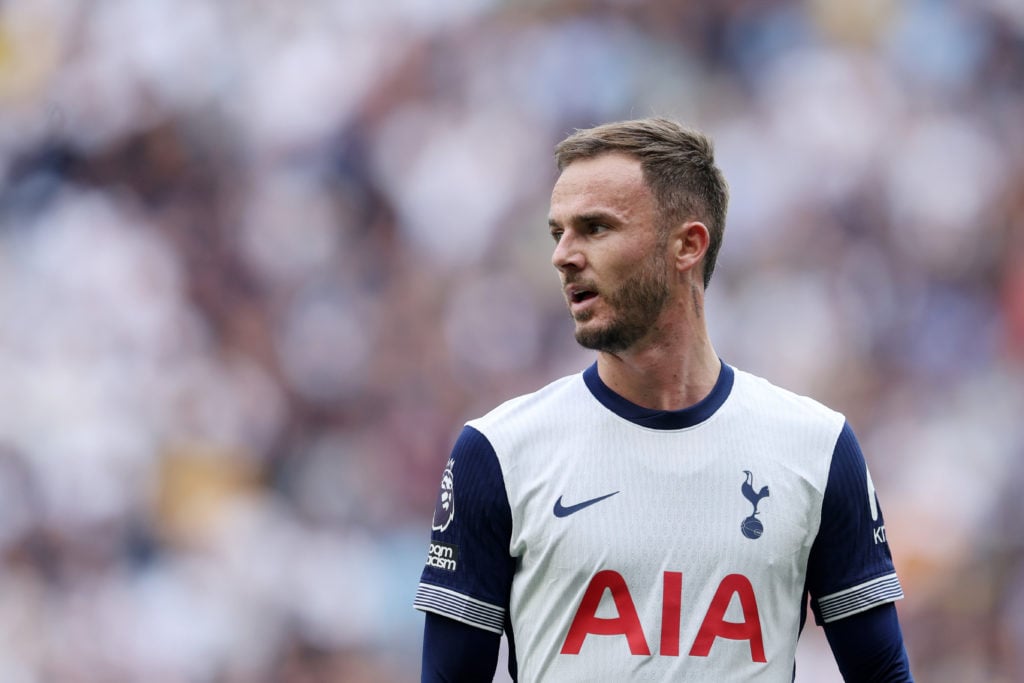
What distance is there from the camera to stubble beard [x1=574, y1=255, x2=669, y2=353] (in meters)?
3.15

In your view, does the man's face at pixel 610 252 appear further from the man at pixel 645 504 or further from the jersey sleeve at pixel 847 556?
the jersey sleeve at pixel 847 556

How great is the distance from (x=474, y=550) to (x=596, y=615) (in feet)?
0.94

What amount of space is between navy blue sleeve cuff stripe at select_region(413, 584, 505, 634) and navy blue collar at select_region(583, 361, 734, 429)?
0.50 m

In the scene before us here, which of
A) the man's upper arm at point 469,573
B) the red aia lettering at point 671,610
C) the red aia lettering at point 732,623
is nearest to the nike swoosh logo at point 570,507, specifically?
the man's upper arm at point 469,573

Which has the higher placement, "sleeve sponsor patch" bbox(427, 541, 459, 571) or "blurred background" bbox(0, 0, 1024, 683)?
"blurred background" bbox(0, 0, 1024, 683)

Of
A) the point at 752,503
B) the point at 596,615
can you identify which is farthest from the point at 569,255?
the point at 596,615

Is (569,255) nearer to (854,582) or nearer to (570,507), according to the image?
(570,507)

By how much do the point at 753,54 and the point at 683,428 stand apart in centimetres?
625

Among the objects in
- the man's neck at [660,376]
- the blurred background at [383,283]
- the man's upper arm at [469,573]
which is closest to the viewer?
the man's upper arm at [469,573]

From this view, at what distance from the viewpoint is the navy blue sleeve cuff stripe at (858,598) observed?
3.13 m

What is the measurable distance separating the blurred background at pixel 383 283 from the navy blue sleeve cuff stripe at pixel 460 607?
15.9 feet

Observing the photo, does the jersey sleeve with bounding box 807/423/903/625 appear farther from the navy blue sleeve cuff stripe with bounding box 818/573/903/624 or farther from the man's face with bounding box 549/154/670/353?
the man's face with bounding box 549/154/670/353

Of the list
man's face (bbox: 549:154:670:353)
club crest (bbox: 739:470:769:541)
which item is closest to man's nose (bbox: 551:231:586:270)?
man's face (bbox: 549:154:670:353)

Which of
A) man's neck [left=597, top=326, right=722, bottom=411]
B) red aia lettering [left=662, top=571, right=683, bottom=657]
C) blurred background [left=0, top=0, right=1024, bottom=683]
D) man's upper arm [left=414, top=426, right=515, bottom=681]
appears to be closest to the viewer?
red aia lettering [left=662, top=571, right=683, bottom=657]
